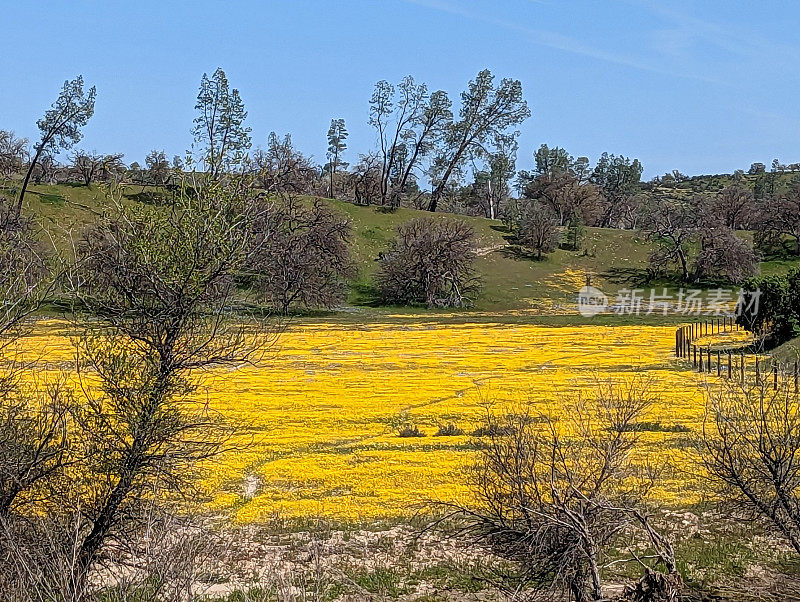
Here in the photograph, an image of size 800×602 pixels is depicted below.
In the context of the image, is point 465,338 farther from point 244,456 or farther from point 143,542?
point 143,542

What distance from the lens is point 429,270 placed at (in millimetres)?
68000

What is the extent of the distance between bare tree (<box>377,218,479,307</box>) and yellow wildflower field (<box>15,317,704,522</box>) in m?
18.0

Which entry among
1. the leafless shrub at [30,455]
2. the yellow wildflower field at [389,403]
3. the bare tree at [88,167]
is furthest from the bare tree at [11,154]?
the leafless shrub at [30,455]

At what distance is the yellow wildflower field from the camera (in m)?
16.4

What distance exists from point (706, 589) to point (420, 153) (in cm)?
8505

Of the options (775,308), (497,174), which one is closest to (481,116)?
(497,174)

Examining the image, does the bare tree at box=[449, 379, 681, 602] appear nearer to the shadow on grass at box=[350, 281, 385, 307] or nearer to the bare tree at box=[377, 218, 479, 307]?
the bare tree at box=[377, 218, 479, 307]

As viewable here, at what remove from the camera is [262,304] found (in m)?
62.6

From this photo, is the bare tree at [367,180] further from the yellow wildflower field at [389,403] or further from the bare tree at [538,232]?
the yellow wildflower field at [389,403]

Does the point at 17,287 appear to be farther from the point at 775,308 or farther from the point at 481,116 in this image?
the point at 481,116

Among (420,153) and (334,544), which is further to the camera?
(420,153)

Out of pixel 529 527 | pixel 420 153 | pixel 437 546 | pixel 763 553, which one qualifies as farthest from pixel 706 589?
pixel 420 153

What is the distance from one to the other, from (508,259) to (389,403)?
186ft

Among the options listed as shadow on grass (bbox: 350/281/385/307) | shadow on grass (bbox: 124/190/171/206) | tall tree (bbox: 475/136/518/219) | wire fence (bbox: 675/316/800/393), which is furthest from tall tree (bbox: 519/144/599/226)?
shadow on grass (bbox: 124/190/171/206)
